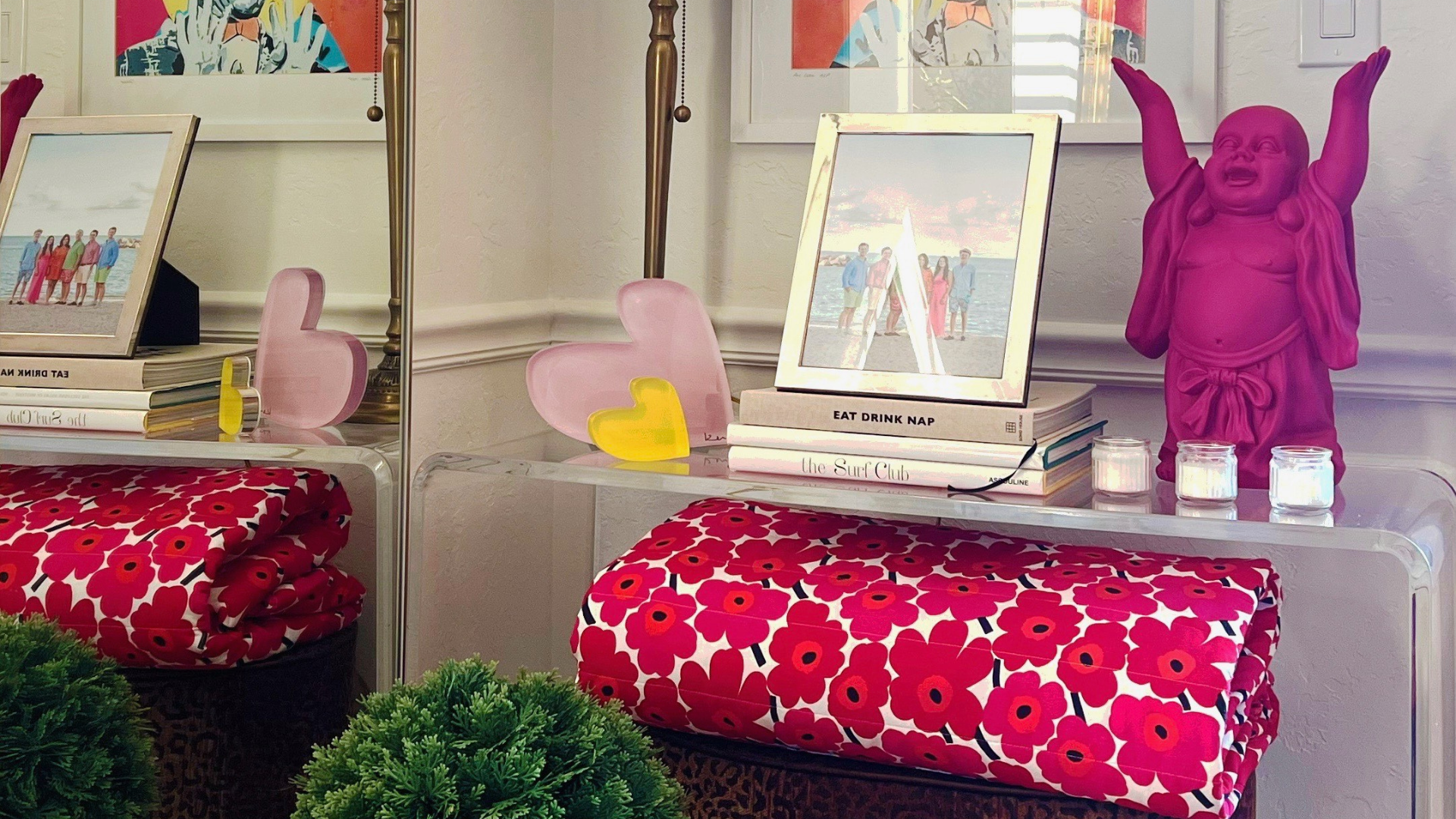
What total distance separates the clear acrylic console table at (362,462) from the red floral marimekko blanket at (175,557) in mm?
13

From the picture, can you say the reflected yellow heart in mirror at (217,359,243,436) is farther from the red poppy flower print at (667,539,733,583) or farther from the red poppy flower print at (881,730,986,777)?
the red poppy flower print at (881,730,986,777)

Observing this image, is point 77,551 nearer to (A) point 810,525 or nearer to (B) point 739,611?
(B) point 739,611

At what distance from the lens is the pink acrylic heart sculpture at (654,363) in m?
1.27

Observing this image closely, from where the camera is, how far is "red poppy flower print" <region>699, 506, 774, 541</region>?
46.1 inches

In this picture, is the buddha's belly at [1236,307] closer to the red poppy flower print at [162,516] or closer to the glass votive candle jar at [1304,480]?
the glass votive candle jar at [1304,480]

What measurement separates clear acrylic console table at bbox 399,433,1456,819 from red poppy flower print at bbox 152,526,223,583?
0.24 meters

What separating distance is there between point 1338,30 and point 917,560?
2.35 feet

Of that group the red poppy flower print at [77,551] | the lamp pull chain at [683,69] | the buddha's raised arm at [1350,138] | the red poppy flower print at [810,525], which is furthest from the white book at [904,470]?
the lamp pull chain at [683,69]

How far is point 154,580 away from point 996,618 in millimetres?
666

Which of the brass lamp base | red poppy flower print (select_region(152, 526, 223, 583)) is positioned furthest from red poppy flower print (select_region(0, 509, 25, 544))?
the brass lamp base

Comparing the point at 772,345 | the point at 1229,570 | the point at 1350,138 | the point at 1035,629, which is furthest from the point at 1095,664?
the point at 772,345

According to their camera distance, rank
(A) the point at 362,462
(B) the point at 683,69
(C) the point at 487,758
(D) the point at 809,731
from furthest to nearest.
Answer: (B) the point at 683,69 < (A) the point at 362,462 < (D) the point at 809,731 < (C) the point at 487,758

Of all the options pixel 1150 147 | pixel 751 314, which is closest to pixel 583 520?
pixel 751 314

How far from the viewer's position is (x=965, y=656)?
969 millimetres
